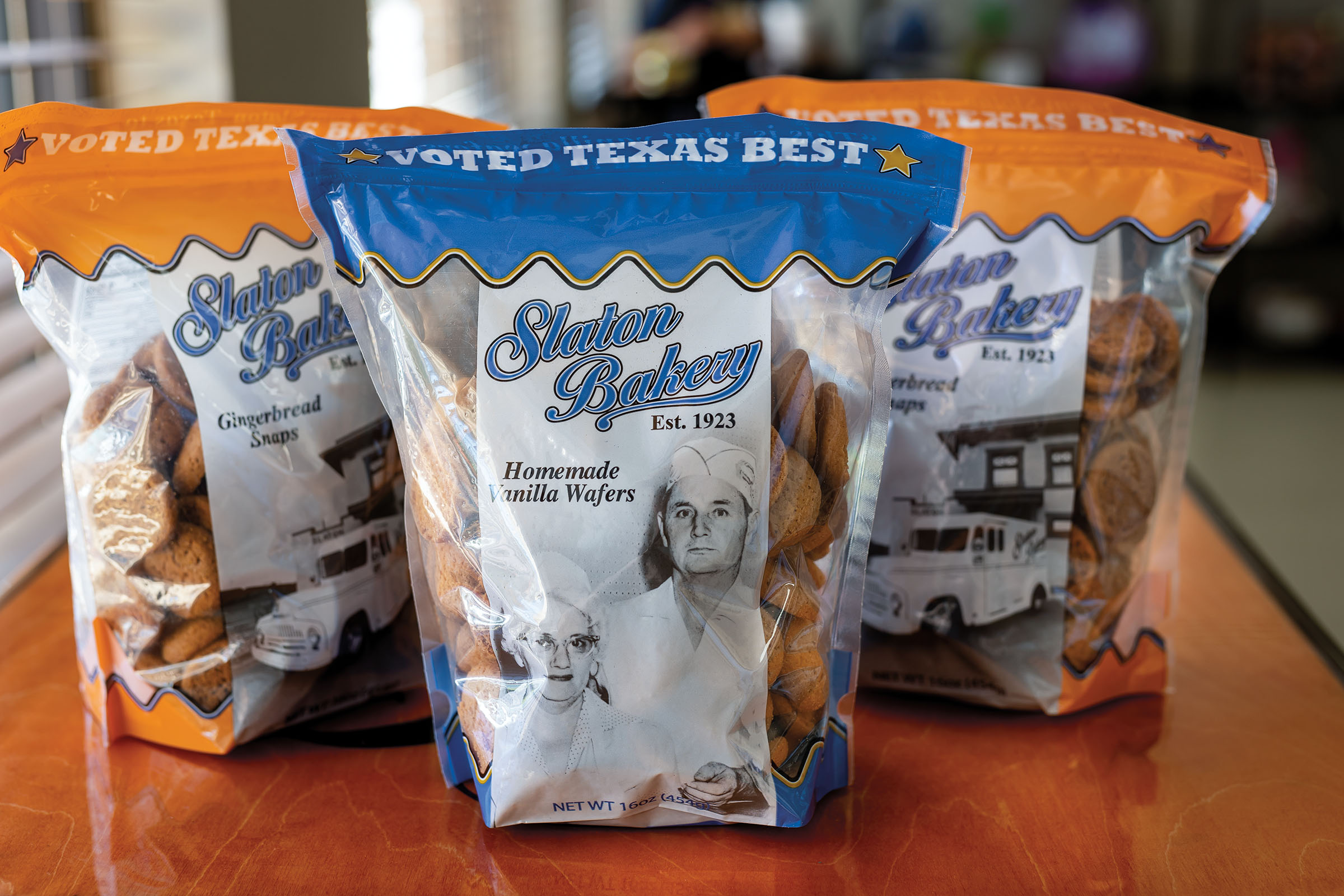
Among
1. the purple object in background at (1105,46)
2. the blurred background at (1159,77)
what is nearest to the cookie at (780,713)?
the blurred background at (1159,77)

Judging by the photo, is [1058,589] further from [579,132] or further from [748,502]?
[579,132]

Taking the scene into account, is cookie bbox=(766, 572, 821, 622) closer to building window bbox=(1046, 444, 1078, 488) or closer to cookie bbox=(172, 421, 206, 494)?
building window bbox=(1046, 444, 1078, 488)

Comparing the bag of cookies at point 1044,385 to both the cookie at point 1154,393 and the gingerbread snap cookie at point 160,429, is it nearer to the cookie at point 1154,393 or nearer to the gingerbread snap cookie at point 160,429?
the cookie at point 1154,393

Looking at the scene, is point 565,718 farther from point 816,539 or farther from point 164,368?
point 164,368

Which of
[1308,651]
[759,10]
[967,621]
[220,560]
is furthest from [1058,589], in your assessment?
[759,10]

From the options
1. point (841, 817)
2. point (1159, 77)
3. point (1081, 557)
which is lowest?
point (841, 817)

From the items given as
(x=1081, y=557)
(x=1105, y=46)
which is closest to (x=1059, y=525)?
(x=1081, y=557)
